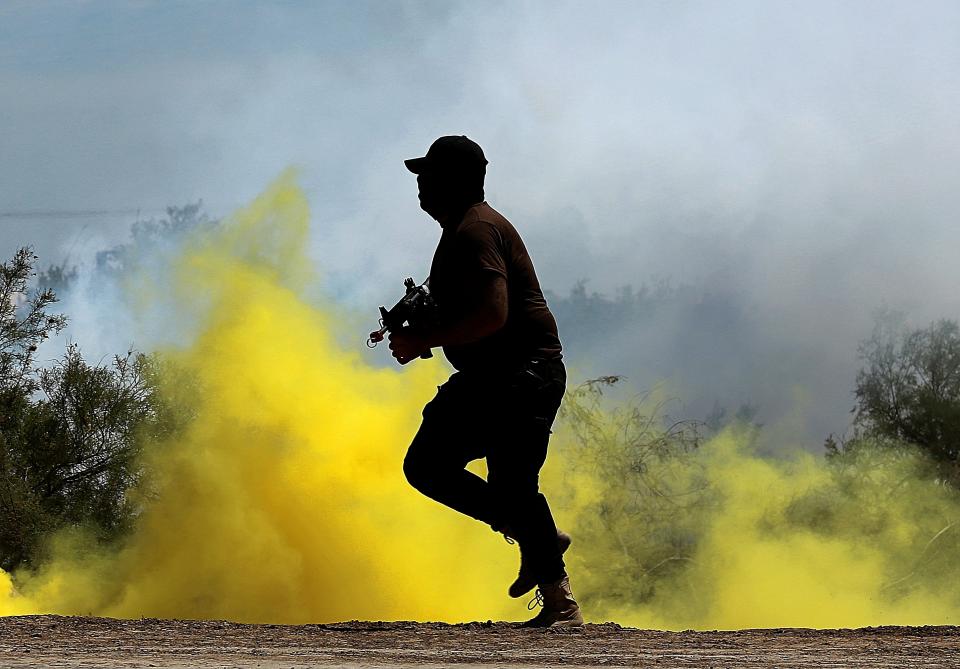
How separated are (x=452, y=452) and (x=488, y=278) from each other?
77 cm

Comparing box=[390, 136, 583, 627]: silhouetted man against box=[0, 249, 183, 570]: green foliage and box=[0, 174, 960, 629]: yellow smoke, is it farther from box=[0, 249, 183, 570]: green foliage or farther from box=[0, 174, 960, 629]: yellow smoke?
box=[0, 249, 183, 570]: green foliage

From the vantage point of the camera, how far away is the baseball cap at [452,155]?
247 inches

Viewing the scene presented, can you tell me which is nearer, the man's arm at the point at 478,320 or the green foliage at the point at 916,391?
the man's arm at the point at 478,320

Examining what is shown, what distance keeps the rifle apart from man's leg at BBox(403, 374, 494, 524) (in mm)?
250

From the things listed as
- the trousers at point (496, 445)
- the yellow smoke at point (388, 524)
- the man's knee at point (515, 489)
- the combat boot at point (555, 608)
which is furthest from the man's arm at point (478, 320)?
the yellow smoke at point (388, 524)

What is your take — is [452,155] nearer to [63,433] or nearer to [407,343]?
[407,343]

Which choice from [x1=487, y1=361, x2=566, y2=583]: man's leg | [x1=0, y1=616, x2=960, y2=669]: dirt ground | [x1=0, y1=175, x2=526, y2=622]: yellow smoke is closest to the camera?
[x1=0, y1=616, x2=960, y2=669]: dirt ground

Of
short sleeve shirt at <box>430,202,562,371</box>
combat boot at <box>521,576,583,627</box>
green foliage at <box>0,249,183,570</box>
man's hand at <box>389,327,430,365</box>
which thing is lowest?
combat boot at <box>521,576,583,627</box>

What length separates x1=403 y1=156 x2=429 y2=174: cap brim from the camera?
20.8ft

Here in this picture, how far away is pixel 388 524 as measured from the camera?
8648mm

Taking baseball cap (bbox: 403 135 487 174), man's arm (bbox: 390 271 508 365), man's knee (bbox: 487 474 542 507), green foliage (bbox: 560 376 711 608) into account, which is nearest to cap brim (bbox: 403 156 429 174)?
baseball cap (bbox: 403 135 487 174)

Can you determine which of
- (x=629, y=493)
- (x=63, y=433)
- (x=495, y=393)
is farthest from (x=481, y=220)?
(x=63, y=433)

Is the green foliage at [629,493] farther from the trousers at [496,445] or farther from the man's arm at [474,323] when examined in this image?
the man's arm at [474,323]

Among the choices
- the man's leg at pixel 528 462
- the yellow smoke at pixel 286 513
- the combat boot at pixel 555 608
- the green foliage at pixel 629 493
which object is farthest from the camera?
the green foliage at pixel 629 493
